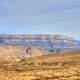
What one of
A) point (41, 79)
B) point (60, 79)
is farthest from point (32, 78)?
point (60, 79)

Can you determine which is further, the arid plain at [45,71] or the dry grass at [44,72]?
the arid plain at [45,71]

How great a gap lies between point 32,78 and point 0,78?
738cm

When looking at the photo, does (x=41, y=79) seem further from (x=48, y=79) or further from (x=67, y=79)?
(x=67, y=79)

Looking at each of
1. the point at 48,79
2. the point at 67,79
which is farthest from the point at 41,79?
the point at 67,79

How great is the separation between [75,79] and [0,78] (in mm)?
13720

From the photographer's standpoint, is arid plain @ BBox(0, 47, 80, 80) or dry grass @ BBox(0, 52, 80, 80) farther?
arid plain @ BBox(0, 47, 80, 80)

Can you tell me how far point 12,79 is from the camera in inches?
1961

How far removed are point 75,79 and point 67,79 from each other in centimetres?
147

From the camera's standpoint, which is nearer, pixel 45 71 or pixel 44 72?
pixel 44 72

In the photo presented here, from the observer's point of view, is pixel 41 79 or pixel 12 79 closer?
pixel 12 79

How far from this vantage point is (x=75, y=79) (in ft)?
169

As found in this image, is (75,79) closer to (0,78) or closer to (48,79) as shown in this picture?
(48,79)

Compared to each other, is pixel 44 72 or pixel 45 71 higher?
pixel 45 71

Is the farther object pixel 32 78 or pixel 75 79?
pixel 32 78
